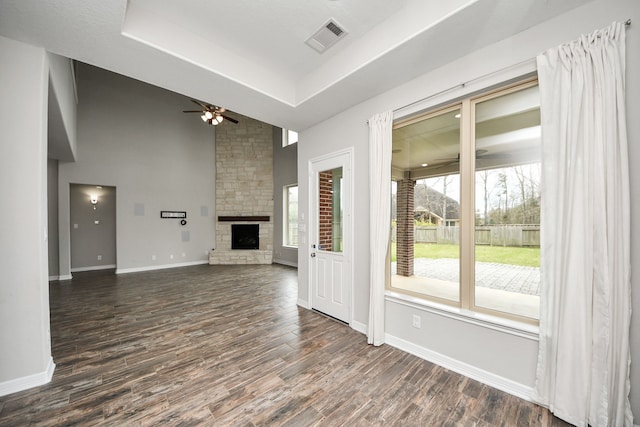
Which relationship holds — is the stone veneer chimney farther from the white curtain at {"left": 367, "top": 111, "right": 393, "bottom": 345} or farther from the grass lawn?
the grass lawn

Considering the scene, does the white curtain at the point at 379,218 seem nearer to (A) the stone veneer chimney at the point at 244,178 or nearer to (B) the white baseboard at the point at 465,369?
(B) the white baseboard at the point at 465,369

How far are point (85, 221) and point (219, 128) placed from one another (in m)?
4.91

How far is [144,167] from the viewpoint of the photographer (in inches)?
287

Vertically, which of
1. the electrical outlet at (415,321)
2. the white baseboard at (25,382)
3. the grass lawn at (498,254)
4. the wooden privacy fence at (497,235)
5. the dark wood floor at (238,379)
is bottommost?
the dark wood floor at (238,379)

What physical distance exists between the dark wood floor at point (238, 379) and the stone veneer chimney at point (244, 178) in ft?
15.1

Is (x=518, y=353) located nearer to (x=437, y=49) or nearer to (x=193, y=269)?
(x=437, y=49)

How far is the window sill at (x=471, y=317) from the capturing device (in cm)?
203

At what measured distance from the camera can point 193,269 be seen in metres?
7.38

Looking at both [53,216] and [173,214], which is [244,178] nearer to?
[173,214]

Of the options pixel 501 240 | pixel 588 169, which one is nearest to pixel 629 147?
pixel 588 169

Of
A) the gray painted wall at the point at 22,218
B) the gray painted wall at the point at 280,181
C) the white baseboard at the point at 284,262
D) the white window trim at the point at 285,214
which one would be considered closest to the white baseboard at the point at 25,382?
the gray painted wall at the point at 22,218

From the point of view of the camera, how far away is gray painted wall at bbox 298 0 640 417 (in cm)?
165

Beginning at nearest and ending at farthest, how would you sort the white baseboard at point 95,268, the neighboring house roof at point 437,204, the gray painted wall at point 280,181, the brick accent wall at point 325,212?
the neighboring house roof at point 437,204, the brick accent wall at point 325,212, the white baseboard at point 95,268, the gray painted wall at point 280,181

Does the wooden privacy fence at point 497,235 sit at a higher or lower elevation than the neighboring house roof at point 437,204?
lower
